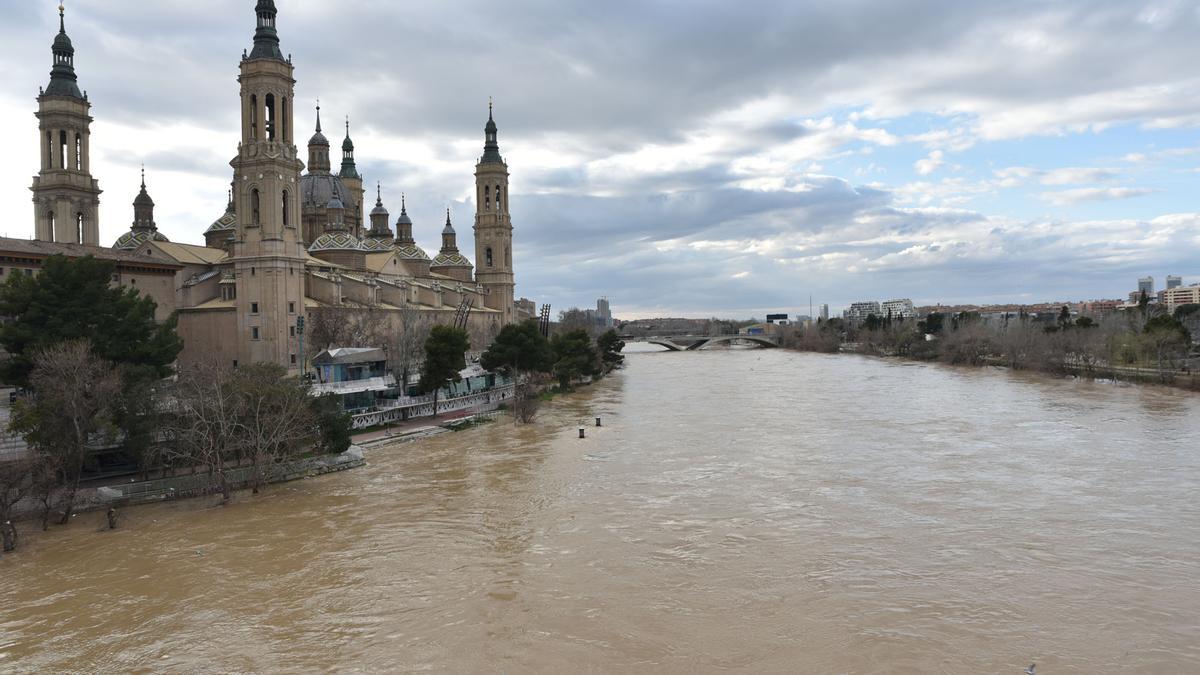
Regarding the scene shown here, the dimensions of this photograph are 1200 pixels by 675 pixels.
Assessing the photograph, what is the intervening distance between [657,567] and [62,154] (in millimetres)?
42187

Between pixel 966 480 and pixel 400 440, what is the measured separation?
63.2ft

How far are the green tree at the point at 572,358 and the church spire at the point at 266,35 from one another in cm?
2245

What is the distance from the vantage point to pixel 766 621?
40.4ft

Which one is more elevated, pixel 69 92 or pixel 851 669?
pixel 69 92

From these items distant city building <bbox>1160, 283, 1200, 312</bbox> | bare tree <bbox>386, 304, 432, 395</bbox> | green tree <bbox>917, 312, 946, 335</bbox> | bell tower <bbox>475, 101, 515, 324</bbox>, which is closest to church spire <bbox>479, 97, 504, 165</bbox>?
bell tower <bbox>475, 101, 515, 324</bbox>

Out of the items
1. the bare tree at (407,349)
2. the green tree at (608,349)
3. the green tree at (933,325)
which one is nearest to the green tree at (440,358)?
the bare tree at (407,349)

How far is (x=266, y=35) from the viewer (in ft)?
120

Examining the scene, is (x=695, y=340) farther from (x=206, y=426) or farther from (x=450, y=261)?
(x=206, y=426)

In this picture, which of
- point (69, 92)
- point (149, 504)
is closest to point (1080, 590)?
point (149, 504)

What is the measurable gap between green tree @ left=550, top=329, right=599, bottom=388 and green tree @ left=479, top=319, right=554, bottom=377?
14.1ft

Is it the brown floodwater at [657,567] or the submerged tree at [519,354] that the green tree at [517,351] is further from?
the brown floodwater at [657,567]

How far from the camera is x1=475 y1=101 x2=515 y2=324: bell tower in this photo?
66750 mm

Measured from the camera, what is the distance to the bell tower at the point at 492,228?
219 ft

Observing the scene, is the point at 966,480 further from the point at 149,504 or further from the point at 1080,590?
the point at 149,504
